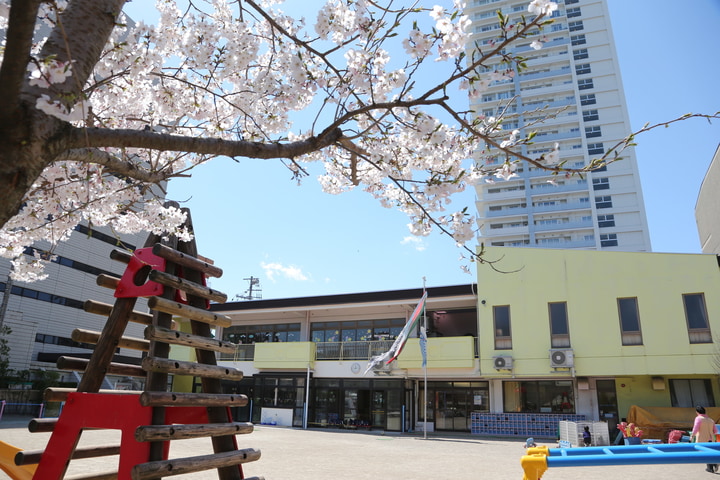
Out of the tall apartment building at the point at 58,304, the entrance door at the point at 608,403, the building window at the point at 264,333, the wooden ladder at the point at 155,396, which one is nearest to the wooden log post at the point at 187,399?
the wooden ladder at the point at 155,396

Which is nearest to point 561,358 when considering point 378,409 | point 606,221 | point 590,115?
point 378,409

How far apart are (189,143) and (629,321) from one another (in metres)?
19.6

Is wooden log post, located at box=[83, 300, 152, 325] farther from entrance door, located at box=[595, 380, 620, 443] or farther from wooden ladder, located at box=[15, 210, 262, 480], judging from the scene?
entrance door, located at box=[595, 380, 620, 443]

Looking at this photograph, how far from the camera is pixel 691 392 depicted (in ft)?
59.7

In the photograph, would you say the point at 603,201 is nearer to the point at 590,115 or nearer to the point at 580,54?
the point at 590,115

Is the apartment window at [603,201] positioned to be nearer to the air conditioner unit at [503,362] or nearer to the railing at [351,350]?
the air conditioner unit at [503,362]

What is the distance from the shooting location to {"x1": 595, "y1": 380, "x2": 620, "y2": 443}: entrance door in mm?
18605

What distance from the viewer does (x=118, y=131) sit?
2799 mm

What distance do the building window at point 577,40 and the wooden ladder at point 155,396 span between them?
2637 inches

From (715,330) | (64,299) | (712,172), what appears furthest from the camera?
(64,299)

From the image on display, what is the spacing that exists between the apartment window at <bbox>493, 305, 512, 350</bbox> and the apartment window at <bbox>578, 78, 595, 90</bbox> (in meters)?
47.1

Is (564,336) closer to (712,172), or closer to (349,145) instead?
(712,172)

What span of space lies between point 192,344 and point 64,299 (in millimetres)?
34246

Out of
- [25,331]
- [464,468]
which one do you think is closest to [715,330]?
[464,468]
